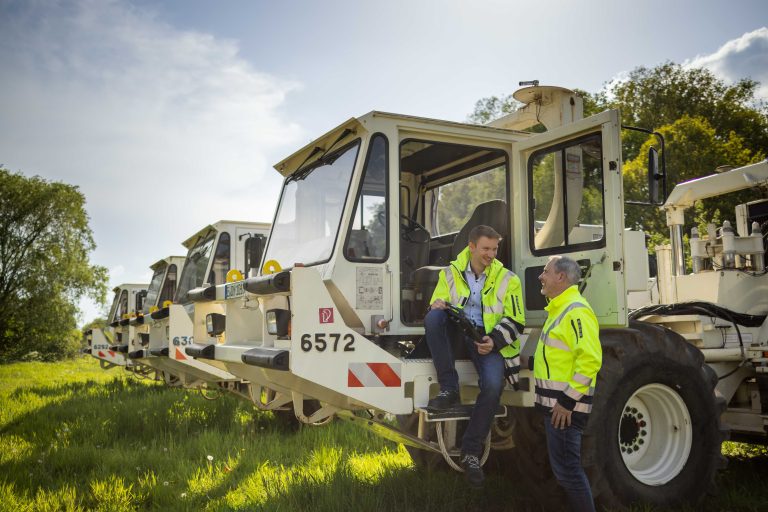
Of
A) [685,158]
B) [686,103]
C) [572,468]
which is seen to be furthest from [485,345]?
[686,103]

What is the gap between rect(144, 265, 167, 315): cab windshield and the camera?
13773mm

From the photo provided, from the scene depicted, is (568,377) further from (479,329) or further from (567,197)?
(567,197)

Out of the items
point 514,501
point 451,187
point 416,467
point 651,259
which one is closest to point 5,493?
point 416,467

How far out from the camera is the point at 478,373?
4.57m

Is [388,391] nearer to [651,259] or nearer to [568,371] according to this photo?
[568,371]

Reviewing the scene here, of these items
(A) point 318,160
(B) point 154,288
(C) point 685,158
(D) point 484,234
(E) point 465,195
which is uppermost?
(C) point 685,158

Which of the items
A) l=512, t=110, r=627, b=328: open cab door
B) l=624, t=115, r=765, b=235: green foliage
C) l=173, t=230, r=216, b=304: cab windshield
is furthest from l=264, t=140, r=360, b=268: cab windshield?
l=624, t=115, r=765, b=235: green foliage

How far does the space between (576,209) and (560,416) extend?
70.8 inches

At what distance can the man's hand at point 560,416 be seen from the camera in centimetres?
390

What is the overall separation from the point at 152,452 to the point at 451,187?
3905 millimetres

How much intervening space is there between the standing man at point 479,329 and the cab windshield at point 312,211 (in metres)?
0.91

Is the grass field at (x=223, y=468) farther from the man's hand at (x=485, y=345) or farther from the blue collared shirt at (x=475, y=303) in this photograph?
the blue collared shirt at (x=475, y=303)

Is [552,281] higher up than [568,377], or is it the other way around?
[552,281]

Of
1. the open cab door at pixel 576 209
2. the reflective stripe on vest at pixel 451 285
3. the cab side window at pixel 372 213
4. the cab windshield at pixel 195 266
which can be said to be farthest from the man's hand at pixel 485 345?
the cab windshield at pixel 195 266
